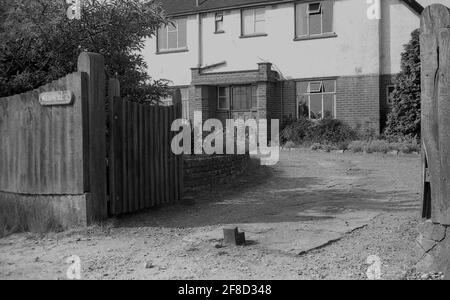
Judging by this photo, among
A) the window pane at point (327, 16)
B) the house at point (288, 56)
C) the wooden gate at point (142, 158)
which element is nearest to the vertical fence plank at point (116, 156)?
the wooden gate at point (142, 158)

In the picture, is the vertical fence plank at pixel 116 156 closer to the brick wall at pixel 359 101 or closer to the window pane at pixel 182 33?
the brick wall at pixel 359 101

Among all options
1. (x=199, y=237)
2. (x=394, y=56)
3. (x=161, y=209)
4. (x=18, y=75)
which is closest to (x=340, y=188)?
(x=161, y=209)

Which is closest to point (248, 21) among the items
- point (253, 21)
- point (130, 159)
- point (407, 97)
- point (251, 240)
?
point (253, 21)

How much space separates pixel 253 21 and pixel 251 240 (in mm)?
18322

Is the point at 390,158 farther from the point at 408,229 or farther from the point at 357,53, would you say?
the point at 408,229

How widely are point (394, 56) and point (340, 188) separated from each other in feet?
39.8

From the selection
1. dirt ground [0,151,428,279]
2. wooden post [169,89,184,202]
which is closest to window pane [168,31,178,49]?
dirt ground [0,151,428,279]

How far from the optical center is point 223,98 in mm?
23828

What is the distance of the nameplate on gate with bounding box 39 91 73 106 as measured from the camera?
7.24m

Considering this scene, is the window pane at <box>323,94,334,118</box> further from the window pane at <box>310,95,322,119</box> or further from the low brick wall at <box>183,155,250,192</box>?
the low brick wall at <box>183,155,250,192</box>

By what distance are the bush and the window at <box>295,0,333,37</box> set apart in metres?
3.75

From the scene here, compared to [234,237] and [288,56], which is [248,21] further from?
[234,237]

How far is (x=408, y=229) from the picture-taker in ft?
20.8

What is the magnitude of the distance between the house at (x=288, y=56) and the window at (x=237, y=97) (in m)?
0.04
